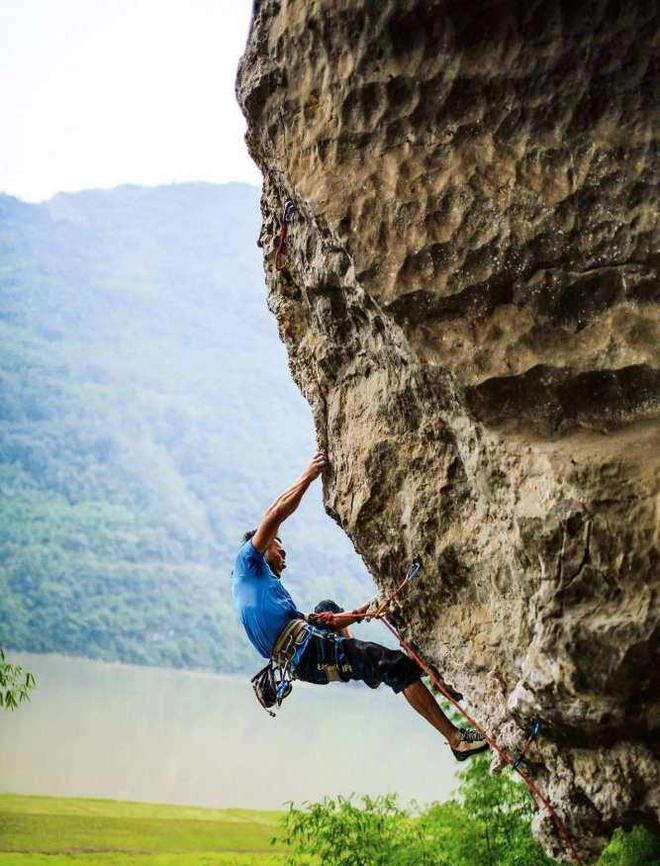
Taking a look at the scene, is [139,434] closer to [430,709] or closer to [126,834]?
[126,834]

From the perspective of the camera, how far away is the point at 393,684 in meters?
6.71

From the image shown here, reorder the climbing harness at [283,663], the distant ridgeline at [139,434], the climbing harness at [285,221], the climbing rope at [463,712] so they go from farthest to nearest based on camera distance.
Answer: the distant ridgeline at [139,434] < the climbing harness at [283,663] < the climbing harness at [285,221] < the climbing rope at [463,712]

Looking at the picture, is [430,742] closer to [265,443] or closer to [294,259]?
[294,259]

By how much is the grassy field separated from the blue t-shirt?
9315 millimetres

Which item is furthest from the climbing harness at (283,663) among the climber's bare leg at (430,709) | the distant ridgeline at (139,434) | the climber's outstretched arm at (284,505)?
the distant ridgeline at (139,434)

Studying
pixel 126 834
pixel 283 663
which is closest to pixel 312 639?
pixel 283 663

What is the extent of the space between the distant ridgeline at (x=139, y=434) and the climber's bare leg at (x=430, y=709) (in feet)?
191

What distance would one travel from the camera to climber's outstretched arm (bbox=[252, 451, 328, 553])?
21.8ft

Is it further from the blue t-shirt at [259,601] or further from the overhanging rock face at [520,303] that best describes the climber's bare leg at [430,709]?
the blue t-shirt at [259,601]

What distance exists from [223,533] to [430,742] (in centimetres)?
4360

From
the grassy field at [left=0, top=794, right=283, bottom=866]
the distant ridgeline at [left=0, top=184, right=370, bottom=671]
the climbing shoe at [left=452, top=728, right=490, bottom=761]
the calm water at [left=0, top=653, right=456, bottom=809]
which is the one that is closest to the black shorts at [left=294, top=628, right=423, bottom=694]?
the climbing shoe at [left=452, top=728, right=490, bottom=761]

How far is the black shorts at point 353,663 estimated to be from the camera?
670 cm

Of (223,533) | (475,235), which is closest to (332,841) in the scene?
(475,235)

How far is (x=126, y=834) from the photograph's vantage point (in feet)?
72.6
